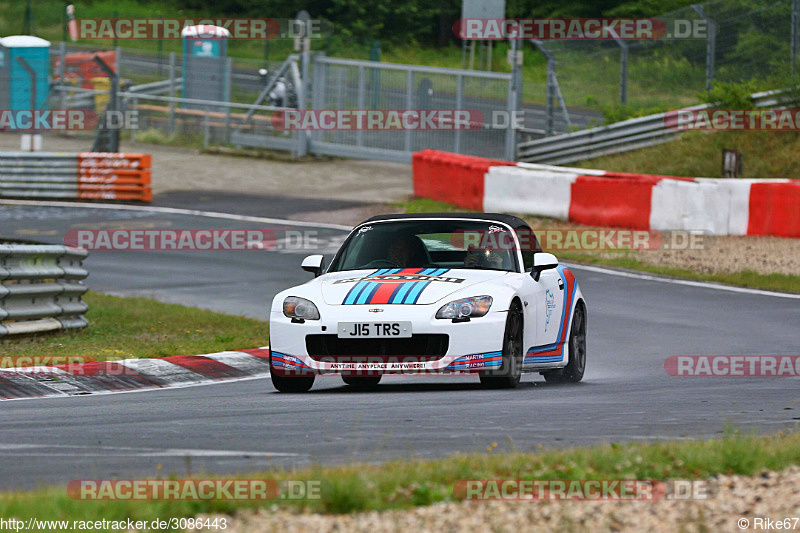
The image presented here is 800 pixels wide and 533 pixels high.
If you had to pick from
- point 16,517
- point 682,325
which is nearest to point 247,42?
point 682,325

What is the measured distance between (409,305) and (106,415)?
2168 millimetres

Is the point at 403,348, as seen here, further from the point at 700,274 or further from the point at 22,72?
the point at 22,72

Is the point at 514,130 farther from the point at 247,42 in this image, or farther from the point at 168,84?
the point at 247,42

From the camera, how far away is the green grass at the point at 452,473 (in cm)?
494

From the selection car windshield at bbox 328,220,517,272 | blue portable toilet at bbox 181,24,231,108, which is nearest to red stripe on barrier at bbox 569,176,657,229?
car windshield at bbox 328,220,517,272

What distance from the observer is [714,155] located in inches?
1010

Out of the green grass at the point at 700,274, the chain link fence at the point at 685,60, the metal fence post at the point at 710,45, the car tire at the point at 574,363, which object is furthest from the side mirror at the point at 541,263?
the metal fence post at the point at 710,45

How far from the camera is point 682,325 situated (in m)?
14.0

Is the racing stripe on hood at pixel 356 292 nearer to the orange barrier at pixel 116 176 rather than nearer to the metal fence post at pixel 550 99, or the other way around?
the orange barrier at pixel 116 176

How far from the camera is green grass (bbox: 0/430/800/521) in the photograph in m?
4.94

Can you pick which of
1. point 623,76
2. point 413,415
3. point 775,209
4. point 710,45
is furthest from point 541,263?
point 623,76

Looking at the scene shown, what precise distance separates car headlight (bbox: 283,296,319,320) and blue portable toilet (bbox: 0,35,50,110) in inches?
1095

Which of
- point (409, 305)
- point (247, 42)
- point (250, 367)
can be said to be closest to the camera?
point (409, 305)

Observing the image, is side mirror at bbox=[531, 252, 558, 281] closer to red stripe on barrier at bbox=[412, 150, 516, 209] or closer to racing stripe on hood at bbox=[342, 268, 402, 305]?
racing stripe on hood at bbox=[342, 268, 402, 305]
